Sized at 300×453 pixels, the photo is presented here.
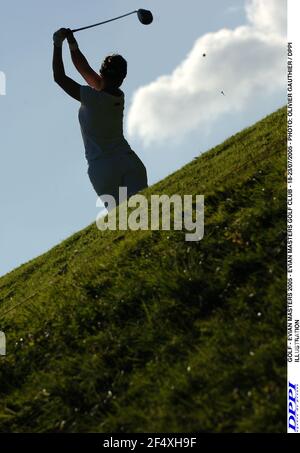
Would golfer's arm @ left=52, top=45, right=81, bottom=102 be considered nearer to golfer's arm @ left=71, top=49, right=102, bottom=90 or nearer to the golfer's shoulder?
the golfer's shoulder

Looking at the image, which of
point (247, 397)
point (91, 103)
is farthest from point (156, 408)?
point (91, 103)

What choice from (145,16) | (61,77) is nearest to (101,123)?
(61,77)

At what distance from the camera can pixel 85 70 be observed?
1352 cm

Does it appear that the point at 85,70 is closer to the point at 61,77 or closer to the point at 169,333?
the point at 61,77

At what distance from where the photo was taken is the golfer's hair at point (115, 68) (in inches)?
527

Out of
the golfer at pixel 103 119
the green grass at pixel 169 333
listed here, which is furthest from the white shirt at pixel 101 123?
the green grass at pixel 169 333

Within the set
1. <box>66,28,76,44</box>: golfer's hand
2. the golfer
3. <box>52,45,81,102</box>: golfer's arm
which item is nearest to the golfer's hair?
the golfer

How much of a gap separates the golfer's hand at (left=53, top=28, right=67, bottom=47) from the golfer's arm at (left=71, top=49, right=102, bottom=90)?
0.26 m

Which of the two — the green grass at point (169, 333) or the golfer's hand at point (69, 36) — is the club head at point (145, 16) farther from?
the green grass at point (169, 333)

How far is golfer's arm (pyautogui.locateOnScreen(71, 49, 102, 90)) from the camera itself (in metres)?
13.5

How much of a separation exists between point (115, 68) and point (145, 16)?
235cm

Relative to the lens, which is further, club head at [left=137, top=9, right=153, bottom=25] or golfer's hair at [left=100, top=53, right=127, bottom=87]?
club head at [left=137, top=9, right=153, bottom=25]

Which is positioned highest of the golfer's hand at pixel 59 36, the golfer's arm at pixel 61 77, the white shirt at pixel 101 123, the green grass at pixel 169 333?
the golfer's hand at pixel 59 36
